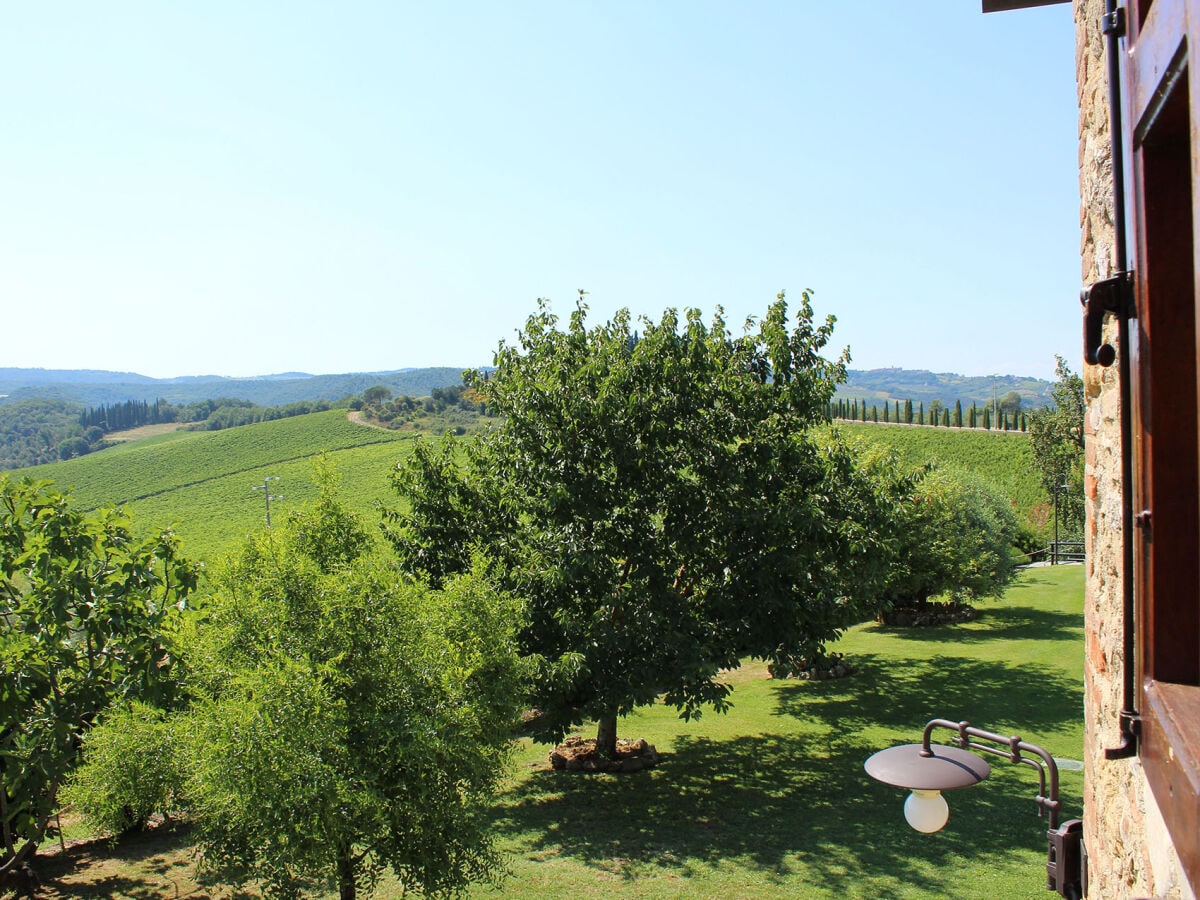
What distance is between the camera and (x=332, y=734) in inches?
293

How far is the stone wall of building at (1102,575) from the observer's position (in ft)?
9.43

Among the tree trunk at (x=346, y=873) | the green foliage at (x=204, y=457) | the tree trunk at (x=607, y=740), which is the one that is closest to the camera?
the tree trunk at (x=346, y=873)

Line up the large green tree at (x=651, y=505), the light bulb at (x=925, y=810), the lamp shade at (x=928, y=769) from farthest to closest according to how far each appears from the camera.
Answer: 1. the large green tree at (x=651, y=505)
2. the light bulb at (x=925, y=810)
3. the lamp shade at (x=928, y=769)

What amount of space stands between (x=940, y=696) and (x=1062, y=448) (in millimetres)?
26650

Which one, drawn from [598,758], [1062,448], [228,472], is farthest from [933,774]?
[228,472]

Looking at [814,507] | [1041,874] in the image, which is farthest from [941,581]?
[1041,874]

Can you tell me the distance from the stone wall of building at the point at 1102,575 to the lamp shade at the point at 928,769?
1199mm

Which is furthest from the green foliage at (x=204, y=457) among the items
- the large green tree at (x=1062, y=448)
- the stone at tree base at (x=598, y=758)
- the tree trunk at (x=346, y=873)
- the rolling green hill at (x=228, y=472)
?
the tree trunk at (x=346, y=873)

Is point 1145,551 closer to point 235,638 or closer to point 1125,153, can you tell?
point 1125,153

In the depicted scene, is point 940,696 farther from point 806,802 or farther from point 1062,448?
point 1062,448

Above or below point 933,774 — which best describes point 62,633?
below

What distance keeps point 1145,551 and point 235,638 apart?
794 centimetres

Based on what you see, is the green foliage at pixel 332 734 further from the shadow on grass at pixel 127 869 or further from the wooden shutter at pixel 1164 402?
the wooden shutter at pixel 1164 402

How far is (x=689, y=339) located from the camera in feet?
51.1
